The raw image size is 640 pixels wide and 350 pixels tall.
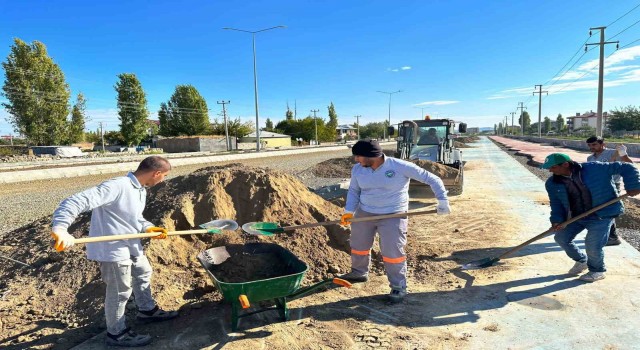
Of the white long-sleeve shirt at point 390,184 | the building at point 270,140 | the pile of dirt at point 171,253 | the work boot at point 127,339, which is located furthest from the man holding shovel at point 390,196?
the building at point 270,140

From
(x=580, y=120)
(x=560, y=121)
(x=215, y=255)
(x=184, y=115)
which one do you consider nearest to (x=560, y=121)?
(x=560, y=121)

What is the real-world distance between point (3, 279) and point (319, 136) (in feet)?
232

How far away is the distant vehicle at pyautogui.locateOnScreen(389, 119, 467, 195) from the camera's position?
39.0ft

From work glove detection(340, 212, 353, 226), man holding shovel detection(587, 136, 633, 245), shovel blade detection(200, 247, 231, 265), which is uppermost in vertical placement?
man holding shovel detection(587, 136, 633, 245)

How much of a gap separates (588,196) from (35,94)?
4884cm

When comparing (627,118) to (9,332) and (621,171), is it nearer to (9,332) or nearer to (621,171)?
(621,171)

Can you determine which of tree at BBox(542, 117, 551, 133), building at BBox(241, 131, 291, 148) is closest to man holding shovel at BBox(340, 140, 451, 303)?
building at BBox(241, 131, 291, 148)

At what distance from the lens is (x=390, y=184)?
12.7 ft

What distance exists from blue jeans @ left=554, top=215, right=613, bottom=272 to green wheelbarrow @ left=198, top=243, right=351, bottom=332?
272 cm

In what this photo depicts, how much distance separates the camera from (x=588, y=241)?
4305 mm

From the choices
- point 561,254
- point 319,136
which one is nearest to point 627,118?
point 319,136

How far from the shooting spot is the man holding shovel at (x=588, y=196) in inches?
161

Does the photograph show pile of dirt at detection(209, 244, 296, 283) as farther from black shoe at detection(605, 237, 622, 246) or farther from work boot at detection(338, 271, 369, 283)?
black shoe at detection(605, 237, 622, 246)

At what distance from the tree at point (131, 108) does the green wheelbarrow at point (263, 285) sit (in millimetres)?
54572
